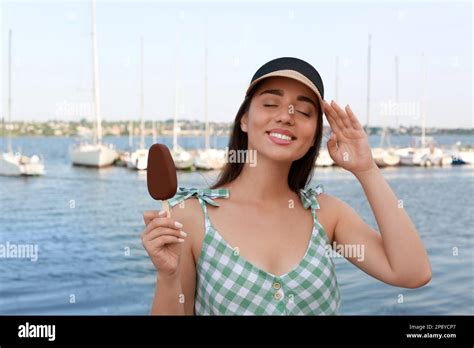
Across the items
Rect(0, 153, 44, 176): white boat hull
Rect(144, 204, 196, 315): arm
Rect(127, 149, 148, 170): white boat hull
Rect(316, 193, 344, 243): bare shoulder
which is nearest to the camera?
Rect(144, 204, 196, 315): arm

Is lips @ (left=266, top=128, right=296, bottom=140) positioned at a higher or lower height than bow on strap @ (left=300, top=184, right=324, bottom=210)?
higher

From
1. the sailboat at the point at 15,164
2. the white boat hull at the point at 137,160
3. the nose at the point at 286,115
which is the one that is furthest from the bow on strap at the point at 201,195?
the sailboat at the point at 15,164

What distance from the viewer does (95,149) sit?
35.2 metres

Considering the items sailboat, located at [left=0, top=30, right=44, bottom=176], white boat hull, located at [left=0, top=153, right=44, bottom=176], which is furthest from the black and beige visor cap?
white boat hull, located at [left=0, top=153, right=44, bottom=176]

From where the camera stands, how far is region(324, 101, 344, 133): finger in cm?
211

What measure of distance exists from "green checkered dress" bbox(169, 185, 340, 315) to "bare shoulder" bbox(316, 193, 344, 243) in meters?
0.11

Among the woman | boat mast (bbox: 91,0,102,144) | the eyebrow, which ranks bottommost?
the woman

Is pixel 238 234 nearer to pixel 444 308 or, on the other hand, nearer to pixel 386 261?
pixel 386 261

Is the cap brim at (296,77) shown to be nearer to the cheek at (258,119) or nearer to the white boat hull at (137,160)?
the cheek at (258,119)

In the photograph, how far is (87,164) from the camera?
37.3 meters

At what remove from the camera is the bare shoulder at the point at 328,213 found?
7.29 feet

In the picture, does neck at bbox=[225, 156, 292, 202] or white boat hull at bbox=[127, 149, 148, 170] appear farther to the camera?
white boat hull at bbox=[127, 149, 148, 170]

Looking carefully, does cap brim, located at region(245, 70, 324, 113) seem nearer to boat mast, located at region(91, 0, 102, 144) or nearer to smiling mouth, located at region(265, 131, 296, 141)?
smiling mouth, located at region(265, 131, 296, 141)
